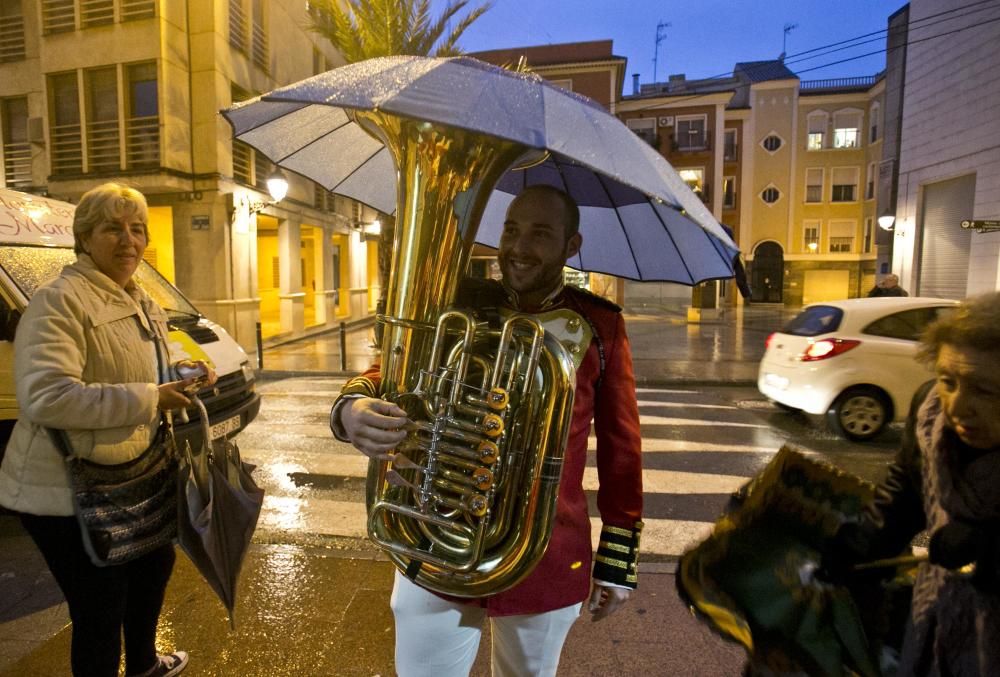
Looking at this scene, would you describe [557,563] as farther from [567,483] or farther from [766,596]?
[766,596]

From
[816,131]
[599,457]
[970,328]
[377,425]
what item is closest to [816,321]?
[970,328]

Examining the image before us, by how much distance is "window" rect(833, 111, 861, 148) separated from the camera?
3525 cm

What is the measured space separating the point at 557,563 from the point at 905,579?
0.95 meters

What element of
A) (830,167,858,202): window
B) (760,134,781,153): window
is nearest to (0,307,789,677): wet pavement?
(760,134,781,153): window

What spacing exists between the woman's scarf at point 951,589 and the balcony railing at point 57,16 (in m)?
17.7

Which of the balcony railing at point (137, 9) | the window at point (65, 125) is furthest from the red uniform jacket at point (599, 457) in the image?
the window at point (65, 125)

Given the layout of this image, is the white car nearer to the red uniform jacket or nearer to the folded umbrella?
the red uniform jacket

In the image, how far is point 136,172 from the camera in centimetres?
1291

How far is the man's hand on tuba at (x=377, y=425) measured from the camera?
1.38m

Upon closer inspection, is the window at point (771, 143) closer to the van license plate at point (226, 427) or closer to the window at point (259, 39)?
the window at point (259, 39)

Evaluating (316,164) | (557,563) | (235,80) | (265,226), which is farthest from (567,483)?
(265,226)

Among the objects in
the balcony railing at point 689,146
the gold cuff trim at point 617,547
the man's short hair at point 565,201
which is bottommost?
the gold cuff trim at point 617,547

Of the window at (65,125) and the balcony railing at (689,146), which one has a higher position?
the balcony railing at (689,146)

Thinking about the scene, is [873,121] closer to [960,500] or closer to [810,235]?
[810,235]
